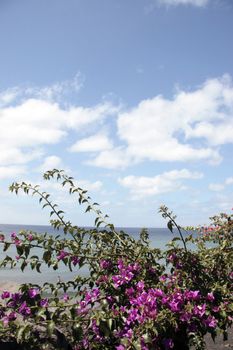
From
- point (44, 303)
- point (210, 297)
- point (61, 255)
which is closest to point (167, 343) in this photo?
point (210, 297)

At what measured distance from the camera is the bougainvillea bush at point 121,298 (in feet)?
12.3

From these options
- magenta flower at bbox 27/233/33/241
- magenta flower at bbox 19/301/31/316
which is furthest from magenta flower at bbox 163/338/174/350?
magenta flower at bbox 27/233/33/241

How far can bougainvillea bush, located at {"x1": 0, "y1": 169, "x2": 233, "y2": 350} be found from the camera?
3.76 m

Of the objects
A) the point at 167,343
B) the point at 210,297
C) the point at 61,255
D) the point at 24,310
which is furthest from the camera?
the point at 61,255

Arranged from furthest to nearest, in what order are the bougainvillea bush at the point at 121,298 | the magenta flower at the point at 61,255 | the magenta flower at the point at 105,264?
1. the magenta flower at the point at 105,264
2. the magenta flower at the point at 61,255
3. the bougainvillea bush at the point at 121,298

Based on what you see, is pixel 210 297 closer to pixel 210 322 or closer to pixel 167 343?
pixel 210 322

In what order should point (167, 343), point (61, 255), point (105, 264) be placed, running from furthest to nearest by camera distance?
point (105, 264) < point (61, 255) < point (167, 343)

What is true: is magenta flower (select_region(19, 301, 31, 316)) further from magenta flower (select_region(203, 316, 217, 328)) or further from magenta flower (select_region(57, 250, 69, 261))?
magenta flower (select_region(203, 316, 217, 328))

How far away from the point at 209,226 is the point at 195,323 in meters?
7.21

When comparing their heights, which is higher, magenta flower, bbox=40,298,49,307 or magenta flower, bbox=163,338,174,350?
magenta flower, bbox=40,298,49,307

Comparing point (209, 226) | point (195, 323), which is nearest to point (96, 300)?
point (195, 323)

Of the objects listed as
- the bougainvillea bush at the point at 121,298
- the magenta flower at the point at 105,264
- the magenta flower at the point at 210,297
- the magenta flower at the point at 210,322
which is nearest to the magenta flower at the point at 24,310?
the bougainvillea bush at the point at 121,298

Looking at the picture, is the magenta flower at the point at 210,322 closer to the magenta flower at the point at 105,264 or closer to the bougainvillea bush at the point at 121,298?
the bougainvillea bush at the point at 121,298

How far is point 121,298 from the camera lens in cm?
439
